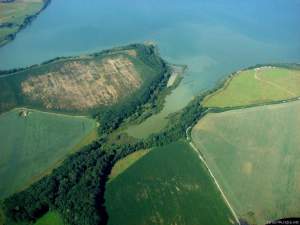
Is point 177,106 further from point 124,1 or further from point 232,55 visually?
point 124,1

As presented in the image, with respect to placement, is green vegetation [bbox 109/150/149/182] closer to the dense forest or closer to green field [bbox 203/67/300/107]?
the dense forest

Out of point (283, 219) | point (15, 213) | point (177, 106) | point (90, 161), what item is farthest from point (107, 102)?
point (283, 219)

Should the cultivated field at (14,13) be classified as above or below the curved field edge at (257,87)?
above

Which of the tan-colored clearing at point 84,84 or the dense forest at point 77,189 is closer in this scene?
the dense forest at point 77,189

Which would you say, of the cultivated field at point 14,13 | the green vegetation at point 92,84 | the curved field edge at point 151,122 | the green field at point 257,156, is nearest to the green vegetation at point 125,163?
the curved field edge at point 151,122

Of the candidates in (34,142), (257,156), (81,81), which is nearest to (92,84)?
(81,81)

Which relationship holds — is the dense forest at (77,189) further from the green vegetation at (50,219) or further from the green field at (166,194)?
the green field at (166,194)

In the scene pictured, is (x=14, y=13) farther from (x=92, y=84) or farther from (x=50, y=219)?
(x=50, y=219)
